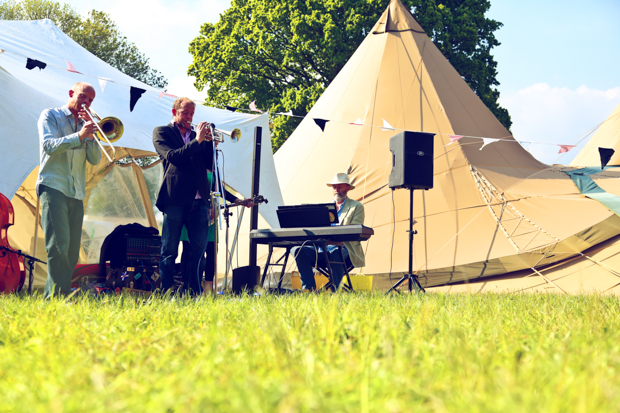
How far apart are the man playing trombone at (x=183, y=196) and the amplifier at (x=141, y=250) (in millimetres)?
2010

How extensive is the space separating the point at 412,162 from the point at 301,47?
36.2 feet

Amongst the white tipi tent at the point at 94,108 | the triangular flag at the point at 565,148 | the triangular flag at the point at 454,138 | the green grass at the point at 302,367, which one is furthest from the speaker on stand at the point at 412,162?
the green grass at the point at 302,367

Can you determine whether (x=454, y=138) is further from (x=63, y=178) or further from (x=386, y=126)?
(x=63, y=178)

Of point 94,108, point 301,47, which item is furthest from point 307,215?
point 301,47

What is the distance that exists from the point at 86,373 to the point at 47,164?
2.40 meters

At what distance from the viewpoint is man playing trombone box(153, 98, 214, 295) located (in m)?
3.55

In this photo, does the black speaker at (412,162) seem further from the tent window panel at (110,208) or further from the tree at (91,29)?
the tree at (91,29)

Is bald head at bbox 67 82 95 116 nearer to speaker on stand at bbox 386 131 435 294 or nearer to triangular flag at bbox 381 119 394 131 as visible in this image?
speaker on stand at bbox 386 131 435 294

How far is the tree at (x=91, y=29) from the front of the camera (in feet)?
61.3

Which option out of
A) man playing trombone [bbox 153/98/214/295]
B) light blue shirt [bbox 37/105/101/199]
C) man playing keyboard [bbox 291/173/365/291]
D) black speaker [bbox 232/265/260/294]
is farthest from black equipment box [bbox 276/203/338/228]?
light blue shirt [bbox 37/105/101/199]

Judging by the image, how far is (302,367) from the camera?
3.43ft

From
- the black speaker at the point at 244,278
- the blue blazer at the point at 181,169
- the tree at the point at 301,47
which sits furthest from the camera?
the tree at the point at 301,47

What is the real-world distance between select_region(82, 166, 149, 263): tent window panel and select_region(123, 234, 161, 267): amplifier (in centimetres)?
182

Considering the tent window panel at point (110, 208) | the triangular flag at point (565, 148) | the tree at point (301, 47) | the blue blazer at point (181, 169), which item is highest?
the tree at point (301, 47)
